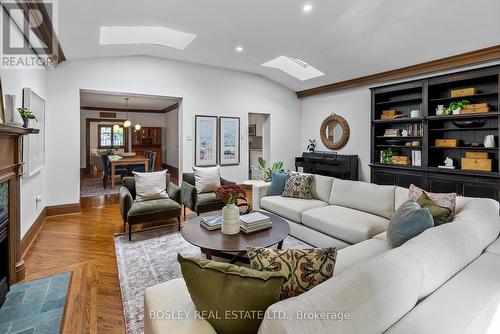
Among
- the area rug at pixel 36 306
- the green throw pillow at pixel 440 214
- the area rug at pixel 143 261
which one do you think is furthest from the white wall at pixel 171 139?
the green throw pillow at pixel 440 214

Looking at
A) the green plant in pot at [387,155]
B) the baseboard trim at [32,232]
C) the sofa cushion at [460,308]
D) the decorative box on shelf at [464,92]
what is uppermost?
the decorative box on shelf at [464,92]

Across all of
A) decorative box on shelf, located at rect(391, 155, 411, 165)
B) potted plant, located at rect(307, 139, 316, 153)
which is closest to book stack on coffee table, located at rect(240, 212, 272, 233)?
decorative box on shelf, located at rect(391, 155, 411, 165)

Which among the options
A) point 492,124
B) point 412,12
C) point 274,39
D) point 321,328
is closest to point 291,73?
point 274,39

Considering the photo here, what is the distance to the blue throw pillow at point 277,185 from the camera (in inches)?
167

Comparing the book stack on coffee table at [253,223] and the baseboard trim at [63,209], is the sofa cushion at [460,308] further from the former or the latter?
the baseboard trim at [63,209]

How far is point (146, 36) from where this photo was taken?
457cm

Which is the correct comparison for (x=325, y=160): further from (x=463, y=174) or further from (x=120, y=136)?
(x=120, y=136)

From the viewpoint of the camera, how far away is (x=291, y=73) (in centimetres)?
654

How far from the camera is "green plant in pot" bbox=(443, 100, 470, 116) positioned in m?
4.35

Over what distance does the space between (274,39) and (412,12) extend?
77.7 inches

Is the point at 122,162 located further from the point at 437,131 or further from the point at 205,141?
the point at 437,131

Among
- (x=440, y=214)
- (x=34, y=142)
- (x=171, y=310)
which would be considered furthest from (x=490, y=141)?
(x=34, y=142)

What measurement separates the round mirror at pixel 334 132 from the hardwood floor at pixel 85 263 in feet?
15.7

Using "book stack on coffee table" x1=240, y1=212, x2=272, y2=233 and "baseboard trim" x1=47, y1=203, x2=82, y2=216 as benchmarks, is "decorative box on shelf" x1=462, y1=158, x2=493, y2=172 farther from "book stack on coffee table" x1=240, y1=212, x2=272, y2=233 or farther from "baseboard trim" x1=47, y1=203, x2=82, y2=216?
"baseboard trim" x1=47, y1=203, x2=82, y2=216
